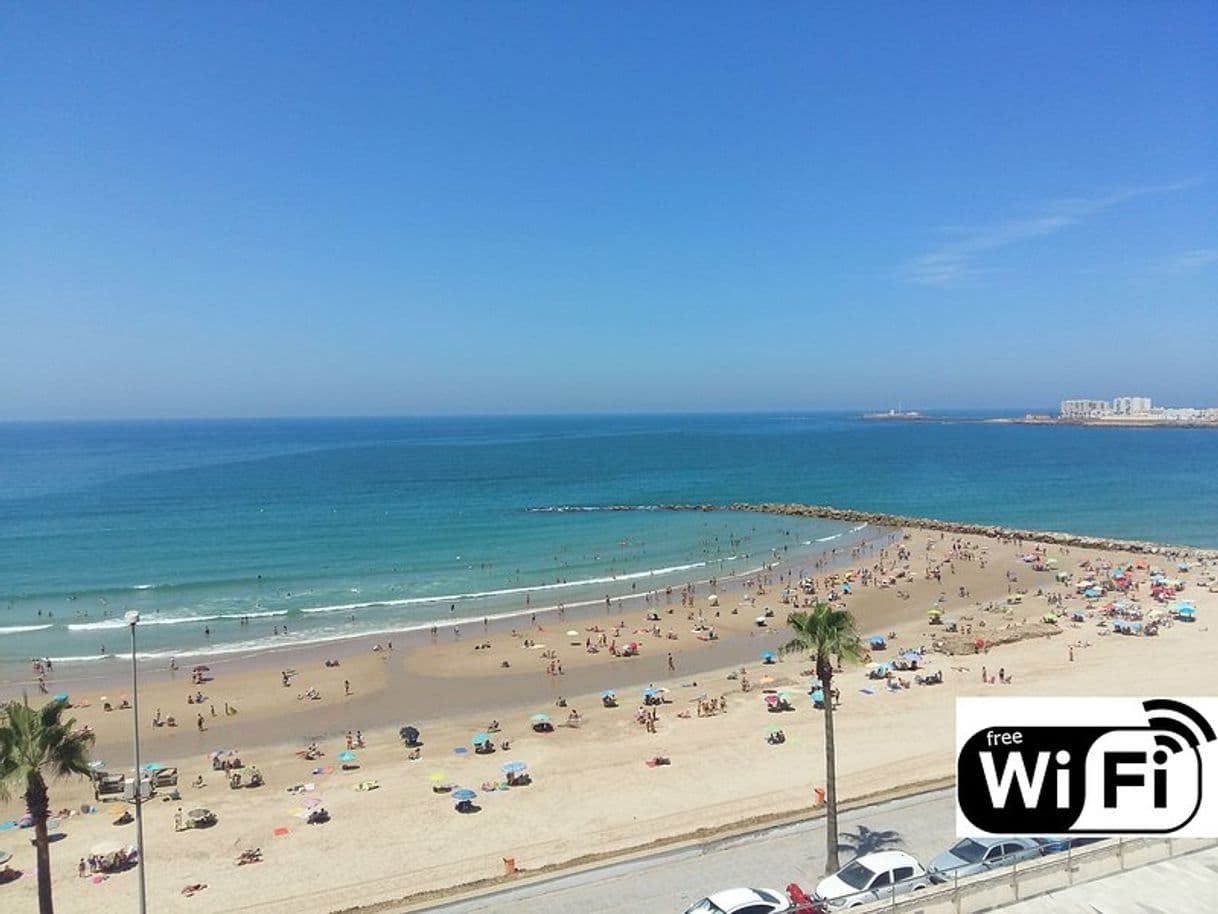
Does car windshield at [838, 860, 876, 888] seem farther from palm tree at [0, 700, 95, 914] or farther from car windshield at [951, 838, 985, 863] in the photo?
palm tree at [0, 700, 95, 914]

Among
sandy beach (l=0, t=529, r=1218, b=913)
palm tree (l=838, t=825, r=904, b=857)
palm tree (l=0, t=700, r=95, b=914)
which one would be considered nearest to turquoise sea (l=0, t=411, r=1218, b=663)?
sandy beach (l=0, t=529, r=1218, b=913)

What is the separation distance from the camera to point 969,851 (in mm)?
13422

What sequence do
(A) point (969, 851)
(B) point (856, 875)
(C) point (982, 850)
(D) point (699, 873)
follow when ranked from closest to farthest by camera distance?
(B) point (856, 875) → (C) point (982, 850) → (A) point (969, 851) → (D) point (699, 873)

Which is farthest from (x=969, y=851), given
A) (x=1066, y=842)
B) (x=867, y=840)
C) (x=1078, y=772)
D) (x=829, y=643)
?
(x=829, y=643)

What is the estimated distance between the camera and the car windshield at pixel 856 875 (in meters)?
12.8

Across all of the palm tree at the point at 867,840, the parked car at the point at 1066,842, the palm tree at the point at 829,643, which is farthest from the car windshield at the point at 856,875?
the parked car at the point at 1066,842

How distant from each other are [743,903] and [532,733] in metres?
15.6

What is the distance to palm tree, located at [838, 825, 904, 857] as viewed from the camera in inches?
619

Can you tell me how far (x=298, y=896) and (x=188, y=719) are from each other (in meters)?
15.1

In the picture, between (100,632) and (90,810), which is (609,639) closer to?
(90,810)

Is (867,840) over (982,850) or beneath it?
beneath

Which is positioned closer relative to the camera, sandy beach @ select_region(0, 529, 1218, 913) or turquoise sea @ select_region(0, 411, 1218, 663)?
sandy beach @ select_region(0, 529, 1218, 913)

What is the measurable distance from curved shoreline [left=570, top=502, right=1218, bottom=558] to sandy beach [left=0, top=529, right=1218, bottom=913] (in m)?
11.2

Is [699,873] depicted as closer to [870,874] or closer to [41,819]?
[870,874]
